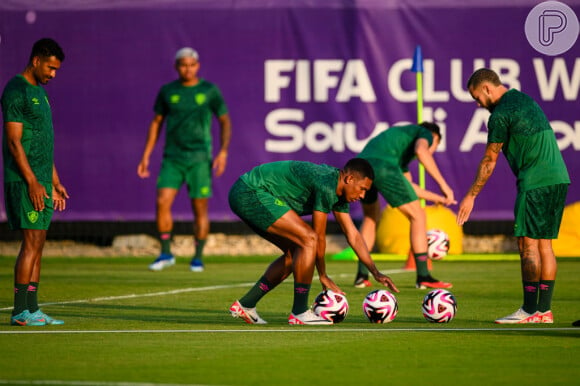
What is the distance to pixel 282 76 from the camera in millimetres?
18797

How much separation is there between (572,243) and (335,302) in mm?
9112

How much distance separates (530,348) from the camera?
26.8ft

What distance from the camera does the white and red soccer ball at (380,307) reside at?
9742 mm

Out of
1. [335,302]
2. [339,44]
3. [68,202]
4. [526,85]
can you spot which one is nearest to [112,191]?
[68,202]

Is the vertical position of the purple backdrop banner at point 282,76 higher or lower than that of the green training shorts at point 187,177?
higher

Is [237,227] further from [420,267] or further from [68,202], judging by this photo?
[420,267]

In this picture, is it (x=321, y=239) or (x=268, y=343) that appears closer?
(x=268, y=343)

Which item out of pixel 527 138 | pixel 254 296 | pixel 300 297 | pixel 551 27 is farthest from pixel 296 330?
pixel 551 27

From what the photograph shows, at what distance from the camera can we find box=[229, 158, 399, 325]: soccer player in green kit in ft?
31.2

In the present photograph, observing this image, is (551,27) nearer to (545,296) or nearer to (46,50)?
(545,296)

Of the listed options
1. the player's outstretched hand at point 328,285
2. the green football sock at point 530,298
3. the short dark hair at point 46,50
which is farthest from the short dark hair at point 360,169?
the short dark hair at point 46,50

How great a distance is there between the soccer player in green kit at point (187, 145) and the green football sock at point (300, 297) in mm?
6820

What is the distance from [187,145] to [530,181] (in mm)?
7480

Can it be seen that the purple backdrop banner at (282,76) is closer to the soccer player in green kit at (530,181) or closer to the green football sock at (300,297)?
the soccer player in green kit at (530,181)
